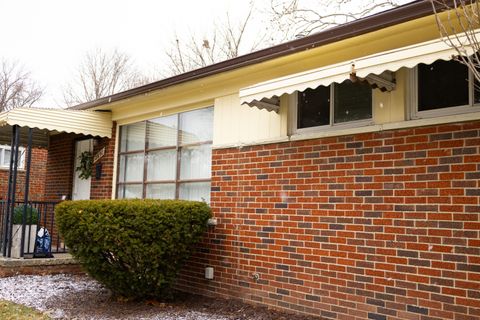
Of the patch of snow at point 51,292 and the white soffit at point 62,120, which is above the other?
the white soffit at point 62,120

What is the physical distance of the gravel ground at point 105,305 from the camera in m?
5.39

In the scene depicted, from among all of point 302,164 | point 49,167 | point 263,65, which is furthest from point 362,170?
point 49,167

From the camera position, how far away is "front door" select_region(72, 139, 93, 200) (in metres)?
9.80

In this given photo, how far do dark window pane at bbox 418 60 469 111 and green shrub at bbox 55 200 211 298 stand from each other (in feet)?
Answer: 9.86

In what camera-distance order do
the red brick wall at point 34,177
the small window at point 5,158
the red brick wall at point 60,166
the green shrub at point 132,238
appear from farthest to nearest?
the small window at point 5,158 → the red brick wall at point 34,177 → the red brick wall at point 60,166 → the green shrub at point 132,238

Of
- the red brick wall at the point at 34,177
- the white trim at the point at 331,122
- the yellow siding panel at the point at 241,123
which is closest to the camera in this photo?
the white trim at the point at 331,122

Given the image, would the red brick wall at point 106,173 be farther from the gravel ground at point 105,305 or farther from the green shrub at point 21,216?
the gravel ground at point 105,305

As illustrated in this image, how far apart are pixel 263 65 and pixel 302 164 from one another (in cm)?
135

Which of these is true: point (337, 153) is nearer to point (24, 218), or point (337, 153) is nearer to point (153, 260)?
point (153, 260)

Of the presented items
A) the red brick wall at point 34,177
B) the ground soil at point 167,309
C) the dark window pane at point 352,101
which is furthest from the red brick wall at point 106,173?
the red brick wall at point 34,177

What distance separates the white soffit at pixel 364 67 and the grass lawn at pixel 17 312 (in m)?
3.43

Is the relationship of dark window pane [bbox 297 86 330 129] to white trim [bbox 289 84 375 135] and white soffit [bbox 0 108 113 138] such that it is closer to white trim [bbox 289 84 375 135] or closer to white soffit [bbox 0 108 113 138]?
white trim [bbox 289 84 375 135]

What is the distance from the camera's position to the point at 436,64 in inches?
175

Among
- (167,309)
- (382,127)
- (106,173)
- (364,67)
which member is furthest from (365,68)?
(106,173)
